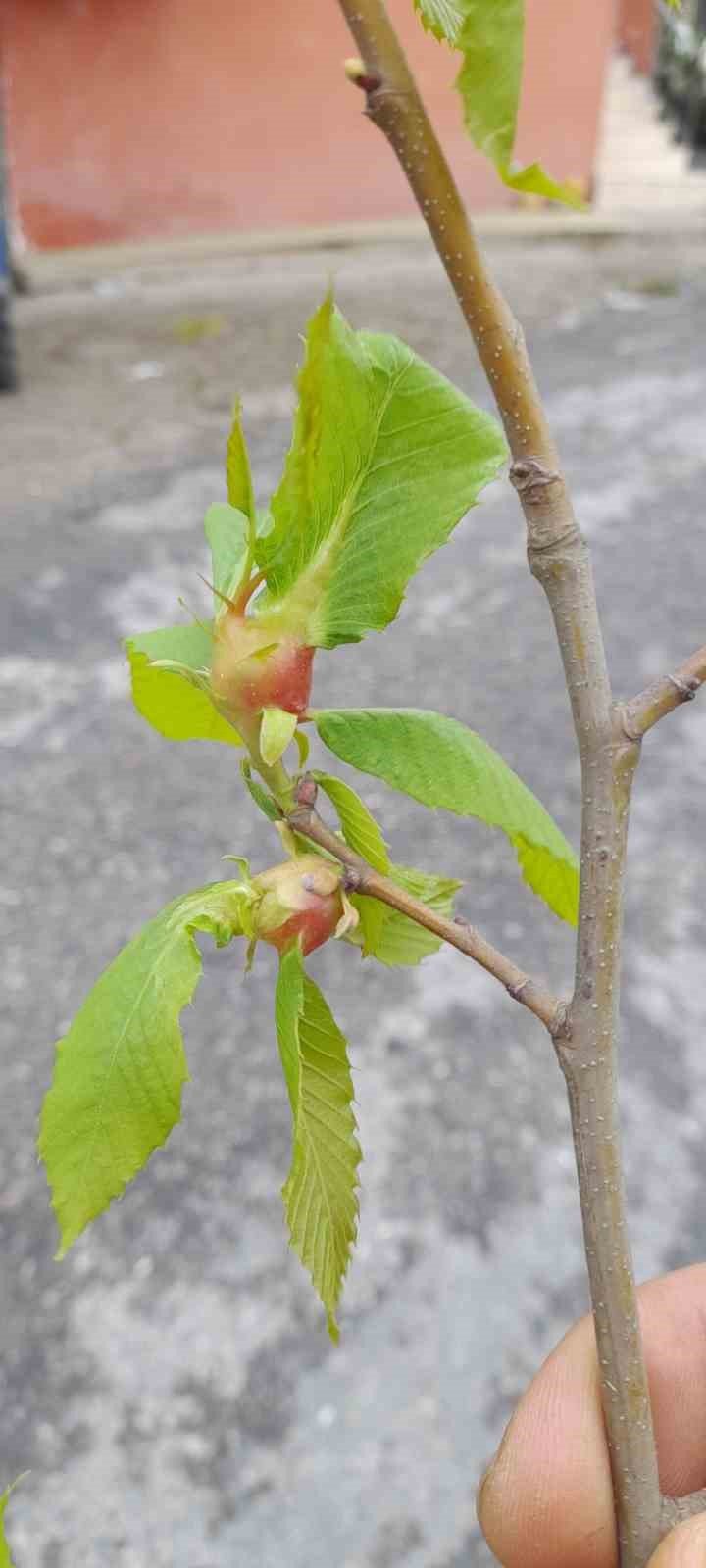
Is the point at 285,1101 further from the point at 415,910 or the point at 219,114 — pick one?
the point at 219,114

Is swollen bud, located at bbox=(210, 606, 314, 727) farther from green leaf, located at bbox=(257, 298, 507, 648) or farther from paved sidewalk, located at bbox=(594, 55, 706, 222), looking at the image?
paved sidewalk, located at bbox=(594, 55, 706, 222)

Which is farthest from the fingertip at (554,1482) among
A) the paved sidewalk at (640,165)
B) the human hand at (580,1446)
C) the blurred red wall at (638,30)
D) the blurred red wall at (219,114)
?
the blurred red wall at (638,30)

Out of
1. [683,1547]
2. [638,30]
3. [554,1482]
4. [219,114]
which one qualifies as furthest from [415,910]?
[638,30]

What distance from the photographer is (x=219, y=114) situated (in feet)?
12.7

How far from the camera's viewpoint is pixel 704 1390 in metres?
0.70

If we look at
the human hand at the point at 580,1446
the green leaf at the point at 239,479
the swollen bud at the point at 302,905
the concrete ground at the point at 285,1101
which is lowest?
the concrete ground at the point at 285,1101

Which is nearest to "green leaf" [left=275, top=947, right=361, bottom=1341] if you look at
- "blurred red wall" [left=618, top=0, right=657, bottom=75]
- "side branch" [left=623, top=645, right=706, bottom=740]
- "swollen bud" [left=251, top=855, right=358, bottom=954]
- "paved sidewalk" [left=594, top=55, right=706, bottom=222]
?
"swollen bud" [left=251, top=855, right=358, bottom=954]

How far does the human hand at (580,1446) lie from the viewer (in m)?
0.61

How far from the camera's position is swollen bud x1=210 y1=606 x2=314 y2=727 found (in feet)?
1.17

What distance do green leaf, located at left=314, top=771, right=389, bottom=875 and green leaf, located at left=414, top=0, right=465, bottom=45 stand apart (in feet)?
0.60

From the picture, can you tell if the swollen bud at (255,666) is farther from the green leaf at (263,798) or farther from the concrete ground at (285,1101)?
the concrete ground at (285,1101)

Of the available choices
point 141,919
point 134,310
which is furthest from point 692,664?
point 134,310

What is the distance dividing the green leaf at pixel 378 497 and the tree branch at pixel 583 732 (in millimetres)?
15

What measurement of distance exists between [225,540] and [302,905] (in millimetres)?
119
